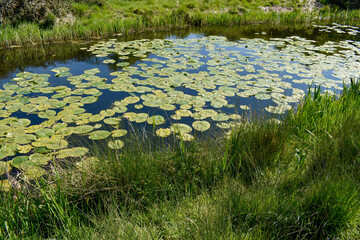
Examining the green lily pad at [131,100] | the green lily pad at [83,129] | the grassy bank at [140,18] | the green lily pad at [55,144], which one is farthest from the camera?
the grassy bank at [140,18]

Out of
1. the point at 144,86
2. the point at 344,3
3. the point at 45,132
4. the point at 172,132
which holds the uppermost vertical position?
the point at 344,3

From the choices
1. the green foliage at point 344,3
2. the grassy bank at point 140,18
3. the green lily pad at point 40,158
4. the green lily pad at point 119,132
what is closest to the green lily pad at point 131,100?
the green lily pad at point 119,132

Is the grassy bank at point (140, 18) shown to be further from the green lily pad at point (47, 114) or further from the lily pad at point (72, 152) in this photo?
the lily pad at point (72, 152)

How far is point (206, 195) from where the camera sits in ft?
6.26

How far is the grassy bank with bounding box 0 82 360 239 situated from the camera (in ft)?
5.07

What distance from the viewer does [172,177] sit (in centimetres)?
210

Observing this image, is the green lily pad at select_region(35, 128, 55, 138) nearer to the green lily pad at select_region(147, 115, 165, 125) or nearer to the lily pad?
the lily pad

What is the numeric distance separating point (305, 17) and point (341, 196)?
1129 centimetres

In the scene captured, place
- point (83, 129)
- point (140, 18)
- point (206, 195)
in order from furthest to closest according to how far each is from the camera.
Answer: point (140, 18)
point (83, 129)
point (206, 195)

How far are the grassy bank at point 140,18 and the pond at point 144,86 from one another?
1.60 feet

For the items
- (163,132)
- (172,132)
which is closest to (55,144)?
(163,132)

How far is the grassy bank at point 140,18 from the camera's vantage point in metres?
6.29

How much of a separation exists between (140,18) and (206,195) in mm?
7232

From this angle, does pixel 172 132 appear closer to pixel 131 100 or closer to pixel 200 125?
pixel 200 125
